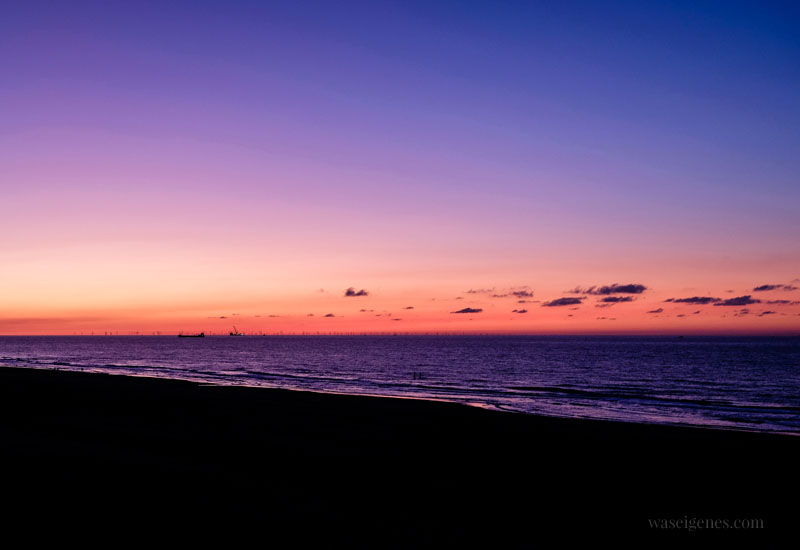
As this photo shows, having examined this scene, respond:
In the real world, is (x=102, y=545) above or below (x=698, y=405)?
above

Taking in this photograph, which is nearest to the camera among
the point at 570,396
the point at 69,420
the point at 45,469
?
the point at 45,469

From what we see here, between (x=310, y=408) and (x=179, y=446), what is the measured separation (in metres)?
10.4

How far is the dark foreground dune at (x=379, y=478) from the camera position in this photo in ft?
31.8

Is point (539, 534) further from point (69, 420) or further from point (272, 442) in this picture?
point (69, 420)

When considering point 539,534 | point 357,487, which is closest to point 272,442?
point 357,487

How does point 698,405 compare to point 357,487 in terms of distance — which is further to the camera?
point 698,405

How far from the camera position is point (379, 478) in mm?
13039

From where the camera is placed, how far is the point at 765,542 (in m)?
9.45

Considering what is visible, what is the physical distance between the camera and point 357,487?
1216cm

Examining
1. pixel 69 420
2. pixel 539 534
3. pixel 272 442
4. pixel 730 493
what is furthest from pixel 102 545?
pixel 69 420

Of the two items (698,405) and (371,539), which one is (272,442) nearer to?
(371,539)

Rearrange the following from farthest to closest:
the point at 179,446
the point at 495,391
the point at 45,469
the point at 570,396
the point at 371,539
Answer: the point at 495,391, the point at 570,396, the point at 179,446, the point at 45,469, the point at 371,539

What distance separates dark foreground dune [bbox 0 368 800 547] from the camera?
969 centimetres

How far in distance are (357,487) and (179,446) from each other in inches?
285
